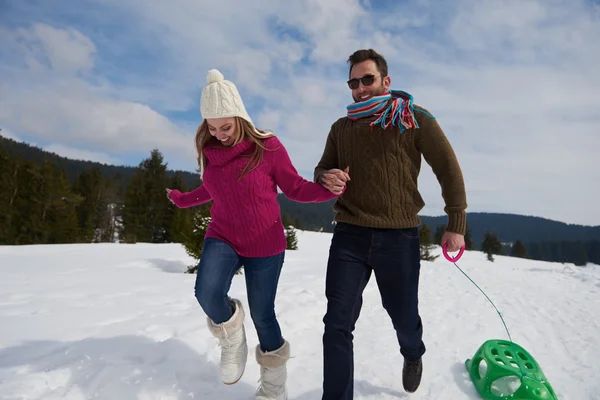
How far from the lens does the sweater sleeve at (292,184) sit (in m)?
2.64

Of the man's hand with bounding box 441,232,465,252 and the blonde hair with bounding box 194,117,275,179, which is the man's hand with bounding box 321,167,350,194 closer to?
the blonde hair with bounding box 194,117,275,179

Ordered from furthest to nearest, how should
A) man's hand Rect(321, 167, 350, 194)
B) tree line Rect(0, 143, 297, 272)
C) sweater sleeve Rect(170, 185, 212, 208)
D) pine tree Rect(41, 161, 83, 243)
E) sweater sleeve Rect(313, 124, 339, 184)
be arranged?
pine tree Rect(41, 161, 83, 243), tree line Rect(0, 143, 297, 272), sweater sleeve Rect(170, 185, 212, 208), sweater sleeve Rect(313, 124, 339, 184), man's hand Rect(321, 167, 350, 194)

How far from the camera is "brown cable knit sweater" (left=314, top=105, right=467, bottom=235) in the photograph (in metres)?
2.66

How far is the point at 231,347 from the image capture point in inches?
107

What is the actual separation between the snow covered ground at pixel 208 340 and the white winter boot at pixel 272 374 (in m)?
0.27

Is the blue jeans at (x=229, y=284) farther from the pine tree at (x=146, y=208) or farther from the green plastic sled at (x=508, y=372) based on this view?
the pine tree at (x=146, y=208)

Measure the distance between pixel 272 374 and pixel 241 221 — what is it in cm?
121

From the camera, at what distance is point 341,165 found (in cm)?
298

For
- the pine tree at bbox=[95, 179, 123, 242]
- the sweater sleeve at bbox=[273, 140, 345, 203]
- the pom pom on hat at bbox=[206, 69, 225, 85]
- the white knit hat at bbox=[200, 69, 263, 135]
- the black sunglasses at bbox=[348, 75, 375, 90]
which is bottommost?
→ the pine tree at bbox=[95, 179, 123, 242]

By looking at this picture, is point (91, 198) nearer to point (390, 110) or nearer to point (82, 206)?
point (82, 206)

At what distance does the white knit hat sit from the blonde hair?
0.24 ft

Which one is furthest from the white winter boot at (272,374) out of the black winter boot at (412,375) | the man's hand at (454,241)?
the man's hand at (454,241)

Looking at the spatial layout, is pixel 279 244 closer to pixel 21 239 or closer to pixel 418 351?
pixel 418 351

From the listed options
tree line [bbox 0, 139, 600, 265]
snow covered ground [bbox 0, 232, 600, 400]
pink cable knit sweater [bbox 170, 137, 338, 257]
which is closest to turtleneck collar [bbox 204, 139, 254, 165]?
pink cable knit sweater [bbox 170, 137, 338, 257]
